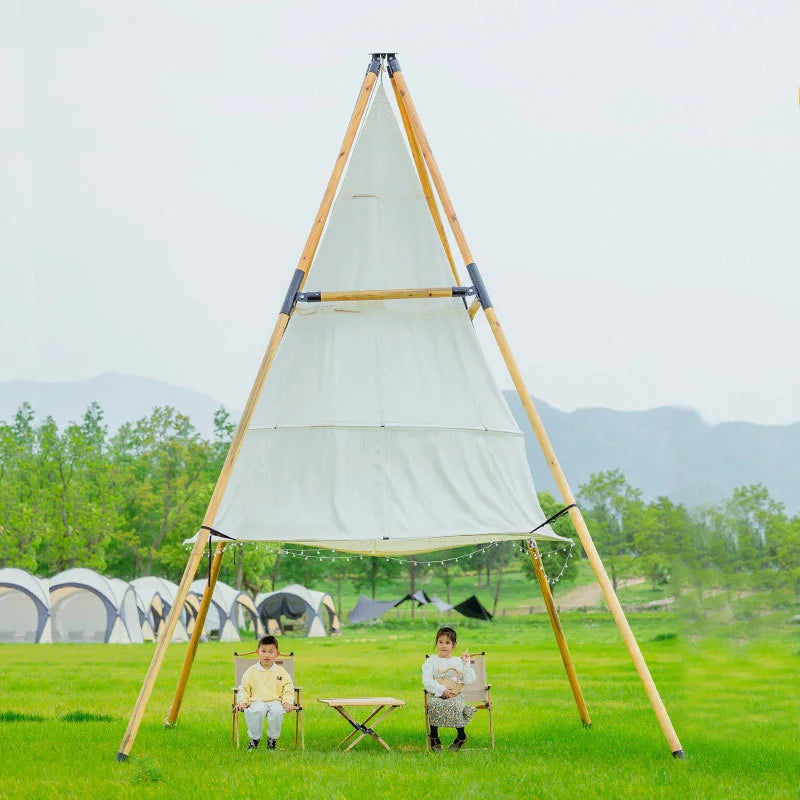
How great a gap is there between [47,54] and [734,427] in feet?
252

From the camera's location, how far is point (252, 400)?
6.88 meters

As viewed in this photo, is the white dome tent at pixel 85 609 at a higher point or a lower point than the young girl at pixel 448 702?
higher

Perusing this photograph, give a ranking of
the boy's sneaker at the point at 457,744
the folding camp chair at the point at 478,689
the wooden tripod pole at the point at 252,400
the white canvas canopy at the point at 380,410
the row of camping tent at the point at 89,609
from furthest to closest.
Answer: the row of camping tent at the point at 89,609 < the folding camp chair at the point at 478,689 < the boy's sneaker at the point at 457,744 < the white canvas canopy at the point at 380,410 < the wooden tripod pole at the point at 252,400

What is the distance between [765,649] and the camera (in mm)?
3693

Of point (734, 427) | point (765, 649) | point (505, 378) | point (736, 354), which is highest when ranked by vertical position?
point (505, 378)

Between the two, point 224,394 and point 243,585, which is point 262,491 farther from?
point 224,394

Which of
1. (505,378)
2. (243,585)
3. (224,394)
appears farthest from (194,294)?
(243,585)

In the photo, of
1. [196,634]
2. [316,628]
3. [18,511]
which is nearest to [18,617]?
[316,628]

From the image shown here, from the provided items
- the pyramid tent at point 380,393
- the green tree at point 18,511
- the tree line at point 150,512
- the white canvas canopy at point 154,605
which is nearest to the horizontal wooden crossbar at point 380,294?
the pyramid tent at point 380,393

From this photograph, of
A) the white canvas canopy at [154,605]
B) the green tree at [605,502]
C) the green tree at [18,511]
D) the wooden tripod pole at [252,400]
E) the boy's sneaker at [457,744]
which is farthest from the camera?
the green tree at [605,502]

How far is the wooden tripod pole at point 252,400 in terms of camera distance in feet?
20.6

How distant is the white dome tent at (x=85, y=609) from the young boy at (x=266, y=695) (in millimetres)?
17840

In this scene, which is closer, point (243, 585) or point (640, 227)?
point (243, 585)

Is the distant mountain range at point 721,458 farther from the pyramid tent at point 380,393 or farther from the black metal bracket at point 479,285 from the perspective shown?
the black metal bracket at point 479,285
